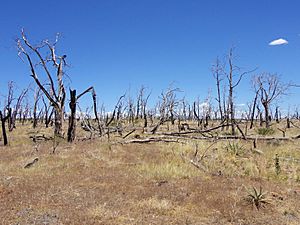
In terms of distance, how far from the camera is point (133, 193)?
29.1 ft

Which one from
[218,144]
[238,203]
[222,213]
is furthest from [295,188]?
[218,144]

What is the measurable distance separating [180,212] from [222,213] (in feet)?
3.35

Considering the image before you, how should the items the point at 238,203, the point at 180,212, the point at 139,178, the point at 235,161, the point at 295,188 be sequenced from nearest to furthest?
1. the point at 180,212
2. the point at 238,203
3. the point at 295,188
4. the point at 139,178
5. the point at 235,161

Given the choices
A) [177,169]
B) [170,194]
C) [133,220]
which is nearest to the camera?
[133,220]

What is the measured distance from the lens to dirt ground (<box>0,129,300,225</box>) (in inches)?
277

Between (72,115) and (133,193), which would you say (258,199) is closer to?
(133,193)

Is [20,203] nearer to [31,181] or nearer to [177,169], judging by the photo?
[31,181]

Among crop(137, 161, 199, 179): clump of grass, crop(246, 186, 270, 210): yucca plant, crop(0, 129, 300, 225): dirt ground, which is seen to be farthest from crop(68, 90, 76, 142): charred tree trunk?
crop(246, 186, 270, 210): yucca plant

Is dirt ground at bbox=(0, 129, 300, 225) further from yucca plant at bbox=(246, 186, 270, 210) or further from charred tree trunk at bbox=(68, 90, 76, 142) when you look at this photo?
charred tree trunk at bbox=(68, 90, 76, 142)

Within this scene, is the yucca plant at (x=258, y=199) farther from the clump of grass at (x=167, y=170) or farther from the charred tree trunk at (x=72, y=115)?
the charred tree trunk at (x=72, y=115)

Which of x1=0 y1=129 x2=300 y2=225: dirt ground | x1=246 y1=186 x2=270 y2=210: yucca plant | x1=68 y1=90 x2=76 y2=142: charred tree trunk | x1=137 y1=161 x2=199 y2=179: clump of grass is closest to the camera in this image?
x1=0 y1=129 x2=300 y2=225: dirt ground

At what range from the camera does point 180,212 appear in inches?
290

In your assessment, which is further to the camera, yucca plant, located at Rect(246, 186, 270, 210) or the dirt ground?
yucca plant, located at Rect(246, 186, 270, 210)

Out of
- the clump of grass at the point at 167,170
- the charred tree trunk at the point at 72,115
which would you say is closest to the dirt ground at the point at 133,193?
the clump of grass at the point at 167,170
